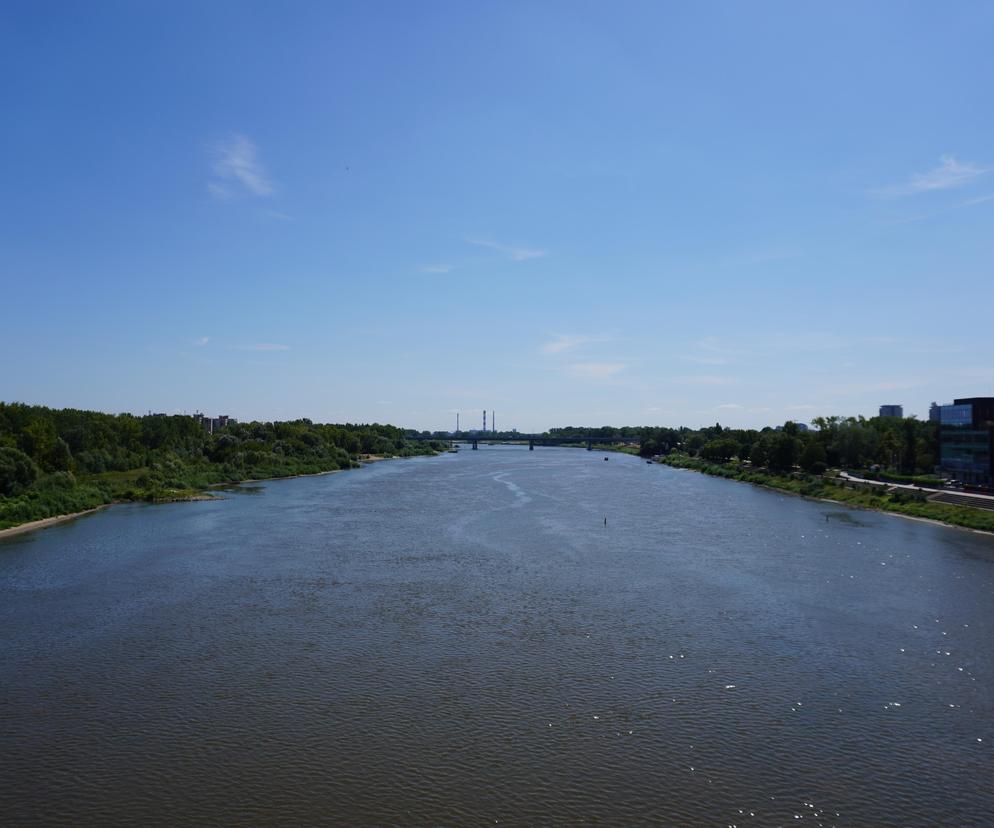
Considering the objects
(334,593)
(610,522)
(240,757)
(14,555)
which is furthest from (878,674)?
(14,555)

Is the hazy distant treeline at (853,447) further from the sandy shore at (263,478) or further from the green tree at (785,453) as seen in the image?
the sandy shore at (263,478)

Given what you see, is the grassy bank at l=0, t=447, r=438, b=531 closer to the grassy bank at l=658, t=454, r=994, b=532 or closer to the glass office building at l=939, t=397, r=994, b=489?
the grassy bank at l=658, t=454, r=994, b=532

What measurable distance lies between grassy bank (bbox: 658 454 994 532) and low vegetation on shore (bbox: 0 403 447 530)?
4954 cm

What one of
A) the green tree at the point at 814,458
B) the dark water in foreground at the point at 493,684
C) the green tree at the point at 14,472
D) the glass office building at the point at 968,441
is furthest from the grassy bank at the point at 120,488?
the glass office building at the point at 968,441

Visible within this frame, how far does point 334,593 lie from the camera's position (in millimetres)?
25422

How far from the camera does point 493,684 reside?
16984 mm

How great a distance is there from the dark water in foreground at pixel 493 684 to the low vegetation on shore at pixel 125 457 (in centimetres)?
1224

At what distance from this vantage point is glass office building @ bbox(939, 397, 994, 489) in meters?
52.2

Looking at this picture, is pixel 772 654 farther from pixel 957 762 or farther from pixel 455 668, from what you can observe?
pixel 455 668

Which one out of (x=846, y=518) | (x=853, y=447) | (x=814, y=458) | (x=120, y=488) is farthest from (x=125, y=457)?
(x=853, y=447)

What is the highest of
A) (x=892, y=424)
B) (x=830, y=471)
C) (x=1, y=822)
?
(x=892, y=424)

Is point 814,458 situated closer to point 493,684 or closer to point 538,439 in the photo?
point 493,684

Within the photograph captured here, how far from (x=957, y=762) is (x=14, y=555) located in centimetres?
3518

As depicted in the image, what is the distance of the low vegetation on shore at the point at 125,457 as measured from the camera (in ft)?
147
